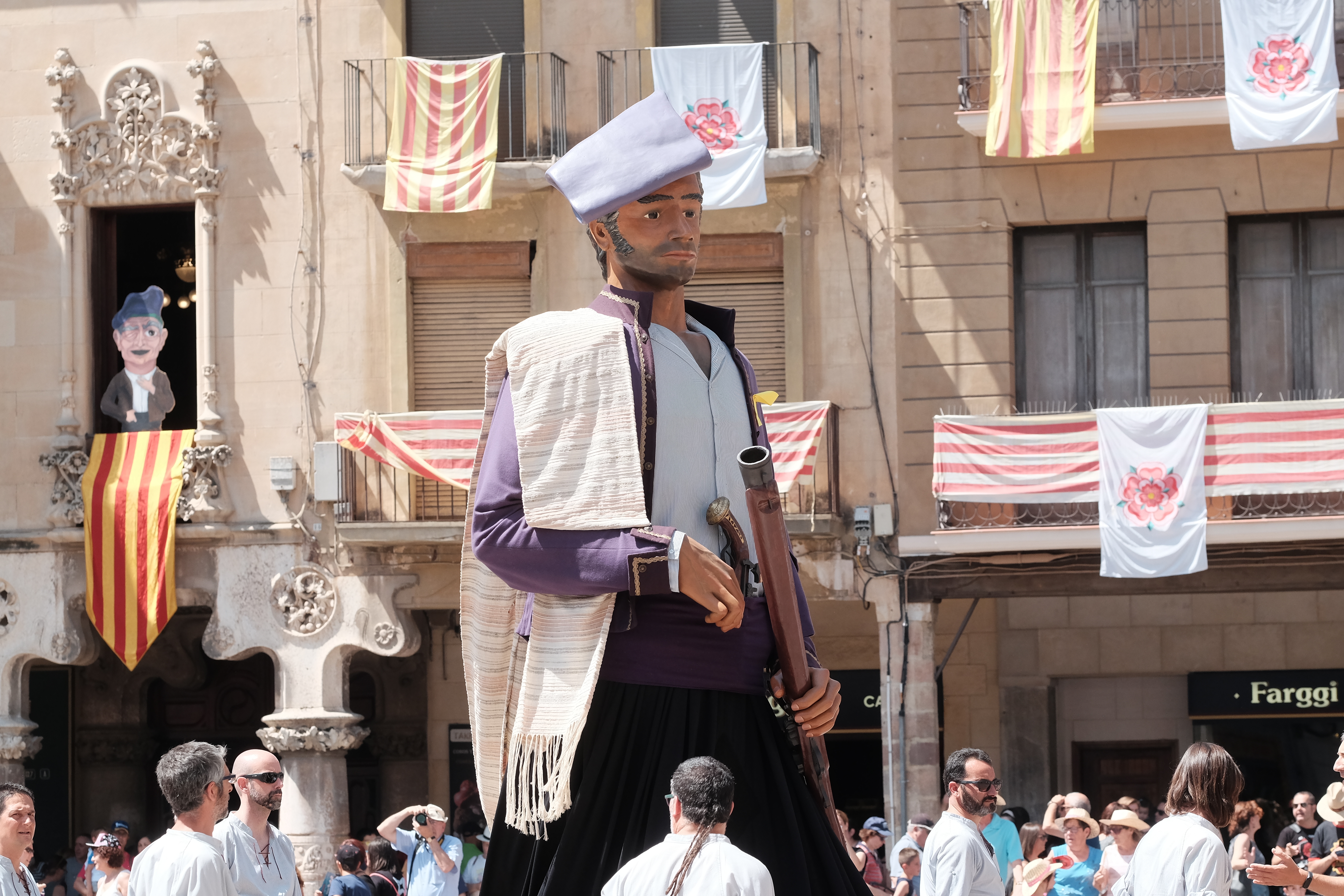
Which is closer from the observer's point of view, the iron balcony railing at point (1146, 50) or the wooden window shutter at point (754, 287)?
the iron balcony railing at point (1146, 50)

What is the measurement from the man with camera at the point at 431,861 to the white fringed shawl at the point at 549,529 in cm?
995

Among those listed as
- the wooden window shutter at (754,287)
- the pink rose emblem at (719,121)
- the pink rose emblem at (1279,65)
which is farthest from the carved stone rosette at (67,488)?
the pink rose emblem at (1279,65)

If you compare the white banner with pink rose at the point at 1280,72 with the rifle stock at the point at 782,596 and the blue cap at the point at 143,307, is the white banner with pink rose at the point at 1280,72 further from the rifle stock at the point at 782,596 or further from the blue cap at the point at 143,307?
the rifle stock at the point at 782,596

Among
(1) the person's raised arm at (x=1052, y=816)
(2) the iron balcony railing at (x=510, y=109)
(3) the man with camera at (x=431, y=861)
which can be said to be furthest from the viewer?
(2) the iron balcony railing at (x=510, y=109)

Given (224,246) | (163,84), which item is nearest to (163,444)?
(224,246)

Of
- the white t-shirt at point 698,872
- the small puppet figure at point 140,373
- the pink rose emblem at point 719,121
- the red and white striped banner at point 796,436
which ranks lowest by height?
the white t-shirt at point 698,872

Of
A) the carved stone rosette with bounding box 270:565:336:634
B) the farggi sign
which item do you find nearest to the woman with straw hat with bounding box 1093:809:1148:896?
the farggi sign

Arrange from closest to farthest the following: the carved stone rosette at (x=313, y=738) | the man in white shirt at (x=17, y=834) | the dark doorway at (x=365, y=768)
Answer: the man in white shirt at (x=17, y=834) → the carved stone rosette at (x=313, y=738) → the dark doorway at (x=365, y=768)

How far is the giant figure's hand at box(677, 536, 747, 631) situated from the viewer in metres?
4.17

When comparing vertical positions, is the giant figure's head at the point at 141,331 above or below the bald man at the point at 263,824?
above

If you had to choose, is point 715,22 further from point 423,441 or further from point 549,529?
point 549,529

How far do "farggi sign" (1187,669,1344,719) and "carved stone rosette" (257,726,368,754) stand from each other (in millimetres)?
8603

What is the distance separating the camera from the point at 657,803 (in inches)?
173

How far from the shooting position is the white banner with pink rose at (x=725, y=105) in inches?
757
